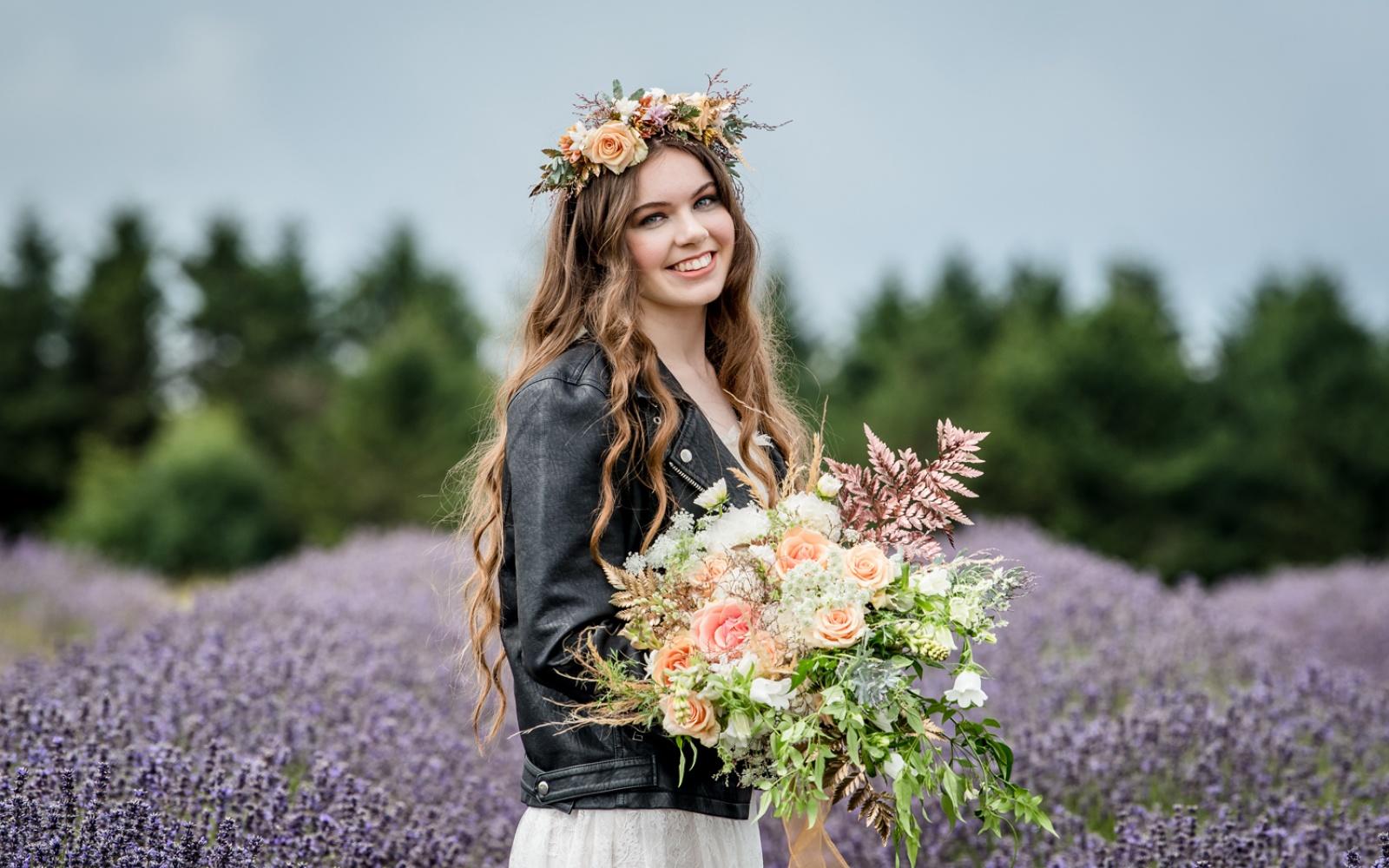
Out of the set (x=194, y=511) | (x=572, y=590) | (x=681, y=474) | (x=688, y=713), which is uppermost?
(x=194, y=511)

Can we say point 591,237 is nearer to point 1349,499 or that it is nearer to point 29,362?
point 1349,499

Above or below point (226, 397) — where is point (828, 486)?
below

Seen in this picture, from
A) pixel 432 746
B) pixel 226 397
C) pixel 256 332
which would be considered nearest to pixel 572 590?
pixel 432 746

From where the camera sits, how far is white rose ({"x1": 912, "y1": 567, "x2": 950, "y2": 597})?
7.07ft

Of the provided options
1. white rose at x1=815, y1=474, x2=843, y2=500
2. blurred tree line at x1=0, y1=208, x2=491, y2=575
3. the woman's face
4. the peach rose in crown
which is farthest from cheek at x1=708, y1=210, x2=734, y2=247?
blurred tree line at x1=0, y1=208, x2=491, y2=575

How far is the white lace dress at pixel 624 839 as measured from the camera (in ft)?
7.48

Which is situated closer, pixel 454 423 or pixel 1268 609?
pixel 1268 609

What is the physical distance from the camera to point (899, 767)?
6.77ft

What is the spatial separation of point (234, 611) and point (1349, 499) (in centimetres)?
1734

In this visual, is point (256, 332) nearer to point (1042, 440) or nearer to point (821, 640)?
point (1042, 440)

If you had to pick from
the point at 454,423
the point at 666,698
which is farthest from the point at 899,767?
the point at 454,423

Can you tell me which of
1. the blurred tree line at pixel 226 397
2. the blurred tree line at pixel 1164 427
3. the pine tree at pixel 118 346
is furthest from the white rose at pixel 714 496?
the pine tree at pixel 118 346

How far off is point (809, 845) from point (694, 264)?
1.21m

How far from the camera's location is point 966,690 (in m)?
2.13
